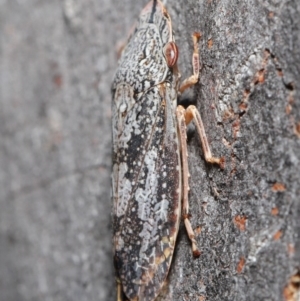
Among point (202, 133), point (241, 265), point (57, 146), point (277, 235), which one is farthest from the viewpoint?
point (57, 146)

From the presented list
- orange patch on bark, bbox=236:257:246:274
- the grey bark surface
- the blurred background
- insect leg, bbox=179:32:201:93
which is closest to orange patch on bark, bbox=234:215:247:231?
the grey bark surface

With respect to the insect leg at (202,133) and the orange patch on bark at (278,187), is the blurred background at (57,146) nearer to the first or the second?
the insect leg at (202,133)

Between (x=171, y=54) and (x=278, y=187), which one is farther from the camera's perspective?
(x=171, y=54)

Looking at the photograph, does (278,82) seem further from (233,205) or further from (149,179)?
(149,179)

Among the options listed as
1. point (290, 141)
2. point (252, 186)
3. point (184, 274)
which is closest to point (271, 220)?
point (252, 186)

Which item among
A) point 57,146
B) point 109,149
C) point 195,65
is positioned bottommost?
point 57,146

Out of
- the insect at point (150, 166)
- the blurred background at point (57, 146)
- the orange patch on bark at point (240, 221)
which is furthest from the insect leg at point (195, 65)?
the blurred background at point (57, 146)

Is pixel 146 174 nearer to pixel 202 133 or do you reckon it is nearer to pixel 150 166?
pixel 150 166

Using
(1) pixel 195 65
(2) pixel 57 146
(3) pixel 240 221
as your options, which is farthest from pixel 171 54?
(2) pixel 57 146
